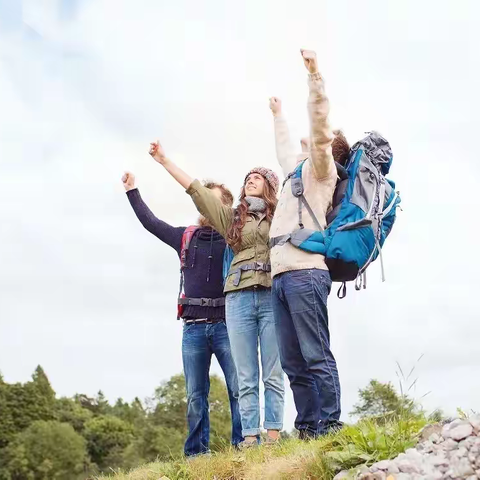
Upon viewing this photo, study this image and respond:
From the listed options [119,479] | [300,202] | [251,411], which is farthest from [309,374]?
[119,479]

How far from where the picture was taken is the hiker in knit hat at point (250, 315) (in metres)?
7.42

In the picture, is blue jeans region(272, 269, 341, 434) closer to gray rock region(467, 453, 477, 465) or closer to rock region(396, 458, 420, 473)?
rock region(396, 458, 420, 473)

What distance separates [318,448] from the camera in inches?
228

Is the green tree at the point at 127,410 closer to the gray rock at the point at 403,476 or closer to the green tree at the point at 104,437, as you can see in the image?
the green tree at the point at 104,437

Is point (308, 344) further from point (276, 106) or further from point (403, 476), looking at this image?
point (276, 106)

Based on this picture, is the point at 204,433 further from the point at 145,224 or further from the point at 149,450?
the point at 149,450

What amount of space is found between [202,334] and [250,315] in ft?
3.05

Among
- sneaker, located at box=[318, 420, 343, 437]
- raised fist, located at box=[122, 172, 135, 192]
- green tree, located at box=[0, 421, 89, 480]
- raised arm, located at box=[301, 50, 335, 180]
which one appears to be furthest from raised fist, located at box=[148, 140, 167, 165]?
green tree, located at box=[0, 421, 89, 480]

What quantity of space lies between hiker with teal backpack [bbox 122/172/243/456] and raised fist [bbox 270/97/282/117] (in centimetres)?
108

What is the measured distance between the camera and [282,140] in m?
8.22

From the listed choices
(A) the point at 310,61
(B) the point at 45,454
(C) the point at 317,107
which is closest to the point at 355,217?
(C) the point at 317,107

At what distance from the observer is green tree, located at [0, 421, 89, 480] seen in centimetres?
6606

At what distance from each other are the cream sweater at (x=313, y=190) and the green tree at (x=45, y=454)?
204 feet

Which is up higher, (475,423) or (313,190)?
(313,190)
